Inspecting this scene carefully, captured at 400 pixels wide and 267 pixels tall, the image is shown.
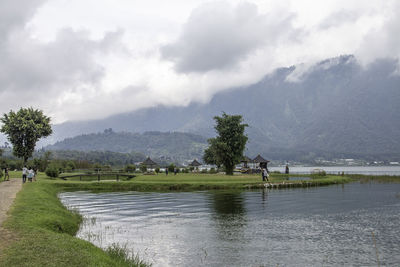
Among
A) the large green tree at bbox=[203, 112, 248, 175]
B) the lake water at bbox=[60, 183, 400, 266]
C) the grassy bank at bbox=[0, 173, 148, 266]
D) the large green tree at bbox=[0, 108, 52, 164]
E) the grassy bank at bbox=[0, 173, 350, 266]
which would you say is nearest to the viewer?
the grassy bank at bbox=[0, 173, 148, 266]

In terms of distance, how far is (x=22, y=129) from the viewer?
80562 millimetres

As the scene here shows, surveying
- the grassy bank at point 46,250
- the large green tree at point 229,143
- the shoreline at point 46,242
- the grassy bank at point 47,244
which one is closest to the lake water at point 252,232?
the grassy bank at point 47,244

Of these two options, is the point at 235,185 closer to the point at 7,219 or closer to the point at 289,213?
the point at 289,213

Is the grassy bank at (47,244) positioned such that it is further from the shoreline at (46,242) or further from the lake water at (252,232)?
the lake water at (252,232)

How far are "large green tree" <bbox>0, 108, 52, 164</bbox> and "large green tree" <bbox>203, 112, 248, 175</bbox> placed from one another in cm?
4125

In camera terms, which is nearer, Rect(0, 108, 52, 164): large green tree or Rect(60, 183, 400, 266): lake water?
Rect(60, 183, 400, 266): lake water

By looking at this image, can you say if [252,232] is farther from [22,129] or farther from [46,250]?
[22,129]

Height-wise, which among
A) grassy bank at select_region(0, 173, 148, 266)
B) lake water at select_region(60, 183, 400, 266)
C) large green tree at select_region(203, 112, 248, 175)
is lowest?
lake water at select_region(60, 183, 400, 266)

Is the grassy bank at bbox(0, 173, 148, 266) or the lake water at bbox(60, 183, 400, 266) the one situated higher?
the grassy bank at bbox(0, 173, 148, 266)

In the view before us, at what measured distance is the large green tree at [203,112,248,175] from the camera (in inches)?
3479

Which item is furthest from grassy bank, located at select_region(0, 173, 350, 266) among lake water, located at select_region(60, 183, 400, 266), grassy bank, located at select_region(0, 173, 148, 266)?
lake water, located at select_region(60, 183, 400, 266)

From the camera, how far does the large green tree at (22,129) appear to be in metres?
80.2

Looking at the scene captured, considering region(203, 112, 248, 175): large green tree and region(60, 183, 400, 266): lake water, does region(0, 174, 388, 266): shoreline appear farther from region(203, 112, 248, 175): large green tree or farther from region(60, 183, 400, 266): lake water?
region(203, 112, 248, 175): large green tree

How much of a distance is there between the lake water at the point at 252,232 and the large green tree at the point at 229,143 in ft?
154
